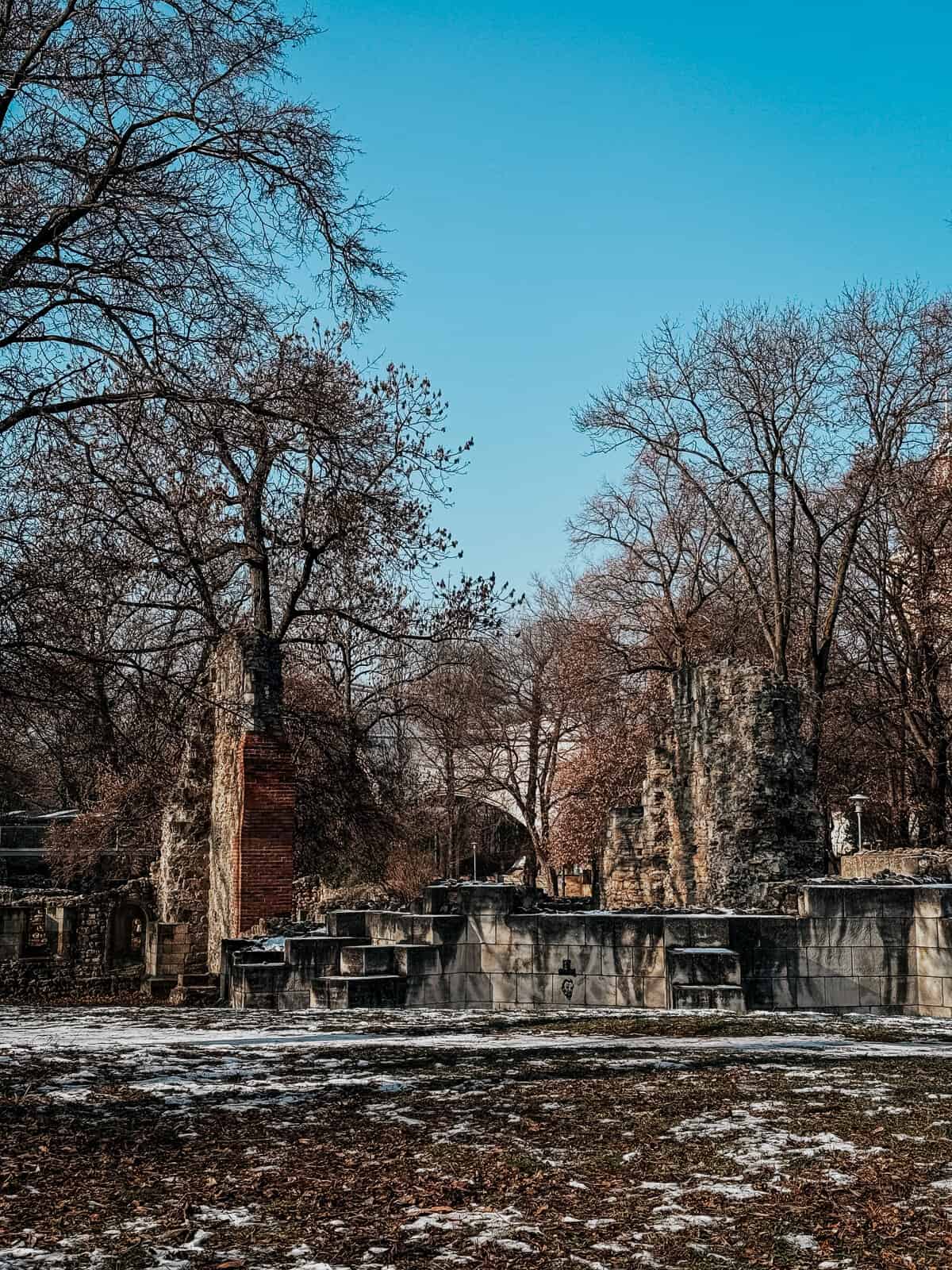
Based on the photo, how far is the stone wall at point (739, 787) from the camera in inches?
611

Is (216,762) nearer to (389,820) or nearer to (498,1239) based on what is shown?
(389,820)

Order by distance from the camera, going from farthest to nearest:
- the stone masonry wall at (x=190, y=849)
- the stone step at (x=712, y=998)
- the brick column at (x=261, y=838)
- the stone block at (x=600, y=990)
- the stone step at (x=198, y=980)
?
the stone masonry wall at (x=190, y=849), the brick column at (x=261, y=838), the stone step at (x=198, y=980), the stone block at (x=600, y=990), the stone step at (x=712, y=998)

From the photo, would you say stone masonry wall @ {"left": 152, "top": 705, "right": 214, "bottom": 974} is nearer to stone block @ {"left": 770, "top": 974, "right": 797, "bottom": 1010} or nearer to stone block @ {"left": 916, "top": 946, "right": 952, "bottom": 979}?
stone block @ {"left": 770, "top": 974, "right": 797, "bottom": 1010}

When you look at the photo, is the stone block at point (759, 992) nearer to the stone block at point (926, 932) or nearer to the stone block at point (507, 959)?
the stone block at point (926, 932)

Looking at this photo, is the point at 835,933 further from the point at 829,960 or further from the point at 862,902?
the point at 862,902

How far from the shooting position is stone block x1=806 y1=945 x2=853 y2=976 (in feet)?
40.7

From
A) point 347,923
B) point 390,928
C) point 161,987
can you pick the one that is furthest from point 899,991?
point 161,987

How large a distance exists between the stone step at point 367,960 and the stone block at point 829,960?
3.99m

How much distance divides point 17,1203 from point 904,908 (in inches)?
363

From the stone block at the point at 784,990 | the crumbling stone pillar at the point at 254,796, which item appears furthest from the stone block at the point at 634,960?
the crumbling stone pillar at the point at 254,796

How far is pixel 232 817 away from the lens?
59.4 feet

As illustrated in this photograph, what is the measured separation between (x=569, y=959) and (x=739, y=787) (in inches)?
155

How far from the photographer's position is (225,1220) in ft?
16.7

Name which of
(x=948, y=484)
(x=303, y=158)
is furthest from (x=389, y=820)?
(x=303, y=158)
